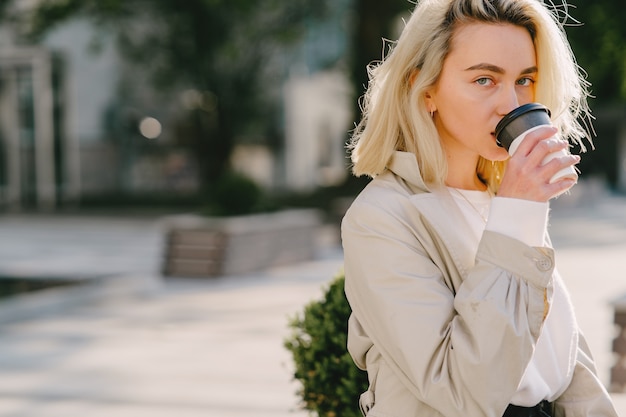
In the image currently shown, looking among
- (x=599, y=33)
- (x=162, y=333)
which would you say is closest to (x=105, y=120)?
(x=599, y=33)

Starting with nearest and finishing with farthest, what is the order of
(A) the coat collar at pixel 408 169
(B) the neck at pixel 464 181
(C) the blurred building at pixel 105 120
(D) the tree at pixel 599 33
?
(A) the coat collar at pixel 408 169 → (B) the neck at pixel 464 181 → (D) the tree at pixel 599 33 → (C) the blurred building at pixel 105 120

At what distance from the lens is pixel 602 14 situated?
1825 cm

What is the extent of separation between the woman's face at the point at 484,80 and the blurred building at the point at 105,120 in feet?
78.6

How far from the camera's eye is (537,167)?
1643mm

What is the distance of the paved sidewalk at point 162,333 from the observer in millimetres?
5785

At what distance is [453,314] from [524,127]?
368 millimetres

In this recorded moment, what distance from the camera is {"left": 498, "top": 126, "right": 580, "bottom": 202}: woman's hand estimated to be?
5.33 ft

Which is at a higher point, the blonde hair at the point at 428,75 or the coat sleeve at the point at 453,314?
the blonde hair at the point at 428,75

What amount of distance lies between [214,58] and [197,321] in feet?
56.7

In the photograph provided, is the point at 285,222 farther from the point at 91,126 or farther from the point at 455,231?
the point at 91,126

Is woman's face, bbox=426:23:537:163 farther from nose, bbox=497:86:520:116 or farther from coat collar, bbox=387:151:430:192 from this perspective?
coat collar, bbox=387:151:430:192

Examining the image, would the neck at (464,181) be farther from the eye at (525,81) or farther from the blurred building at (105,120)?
the blurred building at (105,120)

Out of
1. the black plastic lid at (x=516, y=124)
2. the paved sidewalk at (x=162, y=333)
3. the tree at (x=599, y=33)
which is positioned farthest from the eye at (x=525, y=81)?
the tree at (x=599, y=33)

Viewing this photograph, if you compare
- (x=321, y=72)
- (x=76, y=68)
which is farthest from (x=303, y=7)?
(x=76, y=68)
